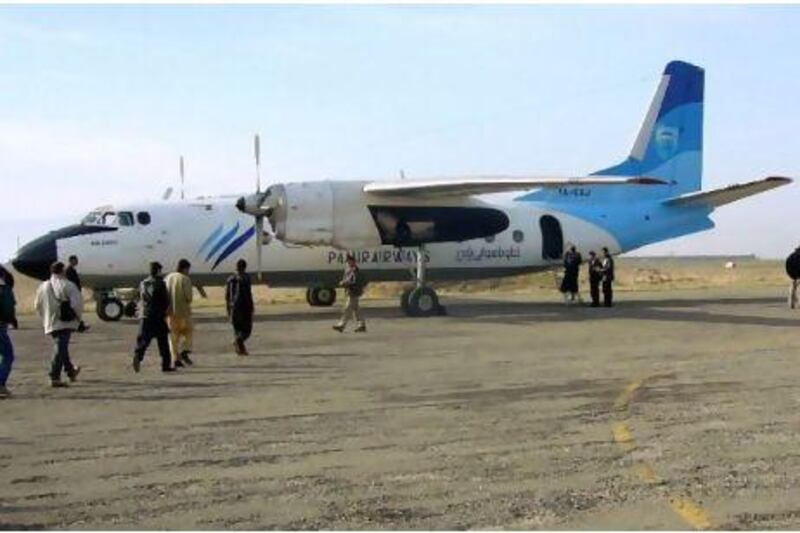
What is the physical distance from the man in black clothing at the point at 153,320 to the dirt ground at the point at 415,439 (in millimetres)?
336

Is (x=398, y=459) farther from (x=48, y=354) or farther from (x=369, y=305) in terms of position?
(x=369, y=305)

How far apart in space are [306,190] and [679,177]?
Answer: 13534 mm

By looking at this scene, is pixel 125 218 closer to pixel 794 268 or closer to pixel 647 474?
pixel 794 268

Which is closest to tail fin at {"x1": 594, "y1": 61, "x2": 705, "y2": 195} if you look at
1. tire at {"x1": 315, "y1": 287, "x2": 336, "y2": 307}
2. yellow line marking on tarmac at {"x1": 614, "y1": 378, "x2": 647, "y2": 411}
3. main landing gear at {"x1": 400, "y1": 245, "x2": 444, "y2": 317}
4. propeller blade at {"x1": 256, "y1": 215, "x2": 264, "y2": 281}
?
main landing gear at {"x1": 400, "y1": 245, "x2": 444, "y2": 317}

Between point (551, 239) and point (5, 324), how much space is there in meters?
18.9

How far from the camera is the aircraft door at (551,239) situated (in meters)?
28.1

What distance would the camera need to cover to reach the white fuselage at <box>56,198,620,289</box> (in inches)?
945

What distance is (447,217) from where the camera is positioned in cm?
2494

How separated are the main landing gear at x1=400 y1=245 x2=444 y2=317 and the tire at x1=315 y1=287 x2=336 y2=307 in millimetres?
5605

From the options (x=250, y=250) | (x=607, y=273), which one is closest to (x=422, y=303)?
(x=250, y=250)

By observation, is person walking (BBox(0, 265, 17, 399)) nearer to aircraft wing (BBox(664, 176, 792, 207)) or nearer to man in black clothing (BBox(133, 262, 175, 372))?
man in black clothing (BBox(133, 262, 175, 372))

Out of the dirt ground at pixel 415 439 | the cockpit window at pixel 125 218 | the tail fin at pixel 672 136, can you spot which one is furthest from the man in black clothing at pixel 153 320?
the tail fin at pixel 672 136

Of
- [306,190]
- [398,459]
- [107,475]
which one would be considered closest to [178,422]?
[107,475]

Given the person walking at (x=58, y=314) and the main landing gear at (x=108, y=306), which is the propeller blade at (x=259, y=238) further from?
the person walking at (x=58, y=314)
